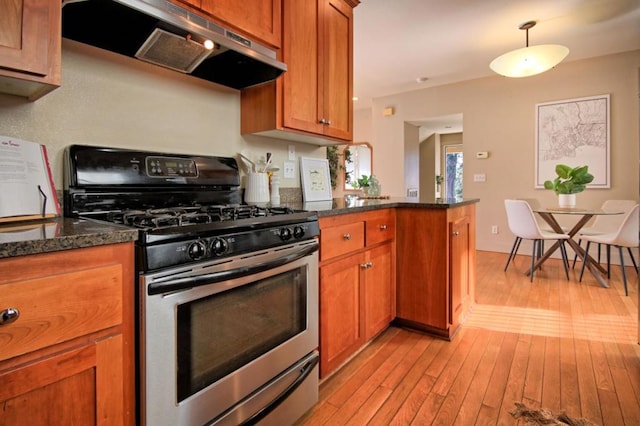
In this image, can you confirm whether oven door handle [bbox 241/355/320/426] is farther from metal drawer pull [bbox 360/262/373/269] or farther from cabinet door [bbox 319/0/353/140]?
cabinet door [bbox 319/0/353/140]

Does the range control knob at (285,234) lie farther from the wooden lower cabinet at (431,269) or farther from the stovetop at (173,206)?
the wooden lower cabinet at (431,269)

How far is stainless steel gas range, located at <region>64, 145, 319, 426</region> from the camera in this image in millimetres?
934

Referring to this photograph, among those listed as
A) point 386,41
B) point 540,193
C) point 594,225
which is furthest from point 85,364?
point 540,193

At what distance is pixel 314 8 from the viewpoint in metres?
2.05

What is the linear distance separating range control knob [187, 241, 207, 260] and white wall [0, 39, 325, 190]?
28.7 inches

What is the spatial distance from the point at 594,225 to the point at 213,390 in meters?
4.69

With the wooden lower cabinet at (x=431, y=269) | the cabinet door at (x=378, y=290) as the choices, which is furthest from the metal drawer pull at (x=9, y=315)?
the wooden lower cabinet at (x=431, y=269)

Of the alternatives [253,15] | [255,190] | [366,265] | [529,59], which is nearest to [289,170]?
[255,190]

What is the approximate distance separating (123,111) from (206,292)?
968 millimetres

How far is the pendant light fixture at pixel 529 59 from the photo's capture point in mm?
3012

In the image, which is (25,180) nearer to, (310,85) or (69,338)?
(69,338)

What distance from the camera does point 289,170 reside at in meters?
2.35

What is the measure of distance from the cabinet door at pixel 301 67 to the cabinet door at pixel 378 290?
2.80 ft

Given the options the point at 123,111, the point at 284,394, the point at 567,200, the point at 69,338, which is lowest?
the point at 284,394
